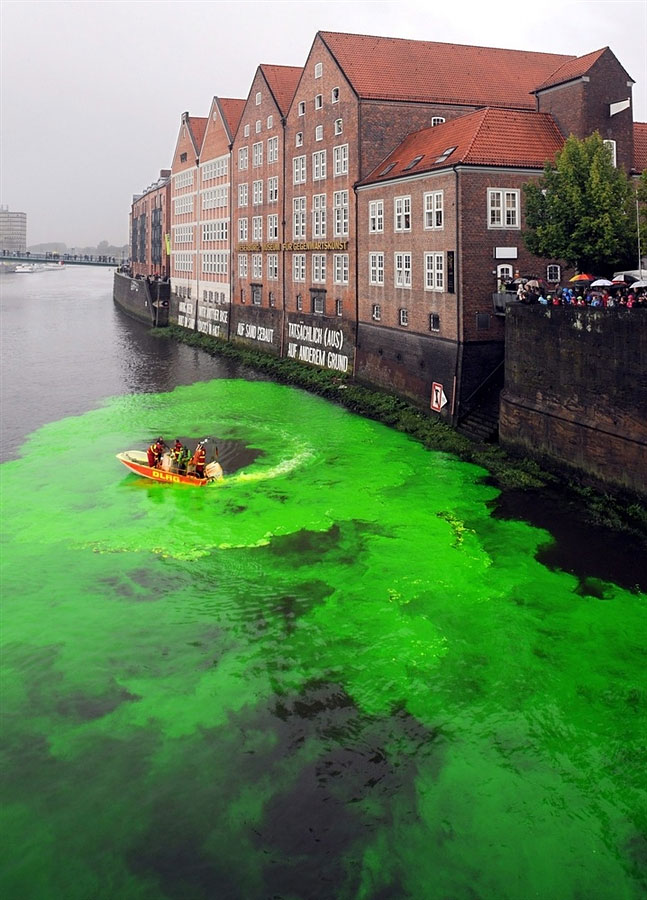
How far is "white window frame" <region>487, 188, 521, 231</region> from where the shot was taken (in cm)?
3703

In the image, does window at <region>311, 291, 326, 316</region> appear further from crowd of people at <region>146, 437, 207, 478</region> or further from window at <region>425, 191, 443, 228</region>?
crowd of people at <region>146, 437, 207, 478</region>

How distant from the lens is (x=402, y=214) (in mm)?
42938

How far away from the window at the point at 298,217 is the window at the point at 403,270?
52.3ft

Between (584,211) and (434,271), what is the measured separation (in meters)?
8.50

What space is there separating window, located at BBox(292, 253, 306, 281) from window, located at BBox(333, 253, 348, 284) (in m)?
5.91

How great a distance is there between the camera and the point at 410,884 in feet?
38.8

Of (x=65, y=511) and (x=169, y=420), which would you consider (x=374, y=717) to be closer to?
(x=65, y=511)

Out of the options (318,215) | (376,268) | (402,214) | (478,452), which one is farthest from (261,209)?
(478,452)

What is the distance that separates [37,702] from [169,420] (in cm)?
2804

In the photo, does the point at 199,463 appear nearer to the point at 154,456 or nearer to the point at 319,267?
the point at 154,456

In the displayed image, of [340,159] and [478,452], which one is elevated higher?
[340,159]

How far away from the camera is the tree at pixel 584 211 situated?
3238 cm

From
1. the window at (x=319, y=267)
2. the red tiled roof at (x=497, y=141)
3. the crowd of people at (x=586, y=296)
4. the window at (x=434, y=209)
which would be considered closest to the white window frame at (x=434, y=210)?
the window at (x=434, y=209)

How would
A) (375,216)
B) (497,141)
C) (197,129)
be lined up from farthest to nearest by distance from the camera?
1. (197,129)
2. (375,216)
3. (497,141)
